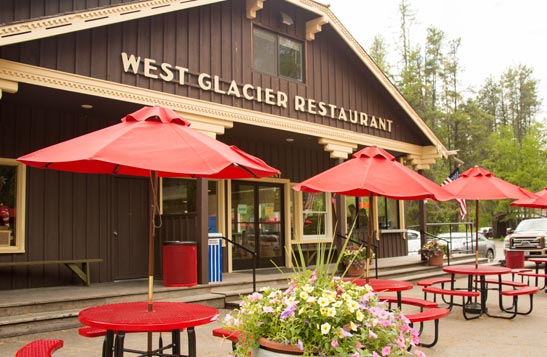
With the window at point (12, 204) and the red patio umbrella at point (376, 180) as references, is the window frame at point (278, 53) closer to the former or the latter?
the window at point (12, 204)

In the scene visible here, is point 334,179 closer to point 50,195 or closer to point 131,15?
point 131,15

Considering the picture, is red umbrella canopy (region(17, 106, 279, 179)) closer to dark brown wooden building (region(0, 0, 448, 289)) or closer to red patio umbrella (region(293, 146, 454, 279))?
red patio umbrella (region(293, 146, 454, 279))

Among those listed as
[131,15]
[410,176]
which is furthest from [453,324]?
[131,15]

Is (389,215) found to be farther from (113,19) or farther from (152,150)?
(152,150)

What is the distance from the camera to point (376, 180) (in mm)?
6430

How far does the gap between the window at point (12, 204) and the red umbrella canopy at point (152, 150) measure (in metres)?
5.17

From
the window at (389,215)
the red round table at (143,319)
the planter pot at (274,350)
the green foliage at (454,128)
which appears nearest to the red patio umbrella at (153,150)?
the red round table at (143,319)

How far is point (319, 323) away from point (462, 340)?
15.4 feet

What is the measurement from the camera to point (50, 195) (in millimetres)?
9586

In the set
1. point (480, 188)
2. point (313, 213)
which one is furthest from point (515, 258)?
point (480, 188)

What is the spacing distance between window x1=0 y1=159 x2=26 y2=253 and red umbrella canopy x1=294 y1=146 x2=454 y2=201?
512cm

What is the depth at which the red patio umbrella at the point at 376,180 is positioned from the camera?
250 inches

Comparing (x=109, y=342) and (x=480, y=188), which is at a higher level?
(x=480, y=188)

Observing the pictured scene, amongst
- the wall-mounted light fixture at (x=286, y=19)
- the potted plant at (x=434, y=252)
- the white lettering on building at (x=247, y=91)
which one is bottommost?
the potted plant at (x=434, y=252)
